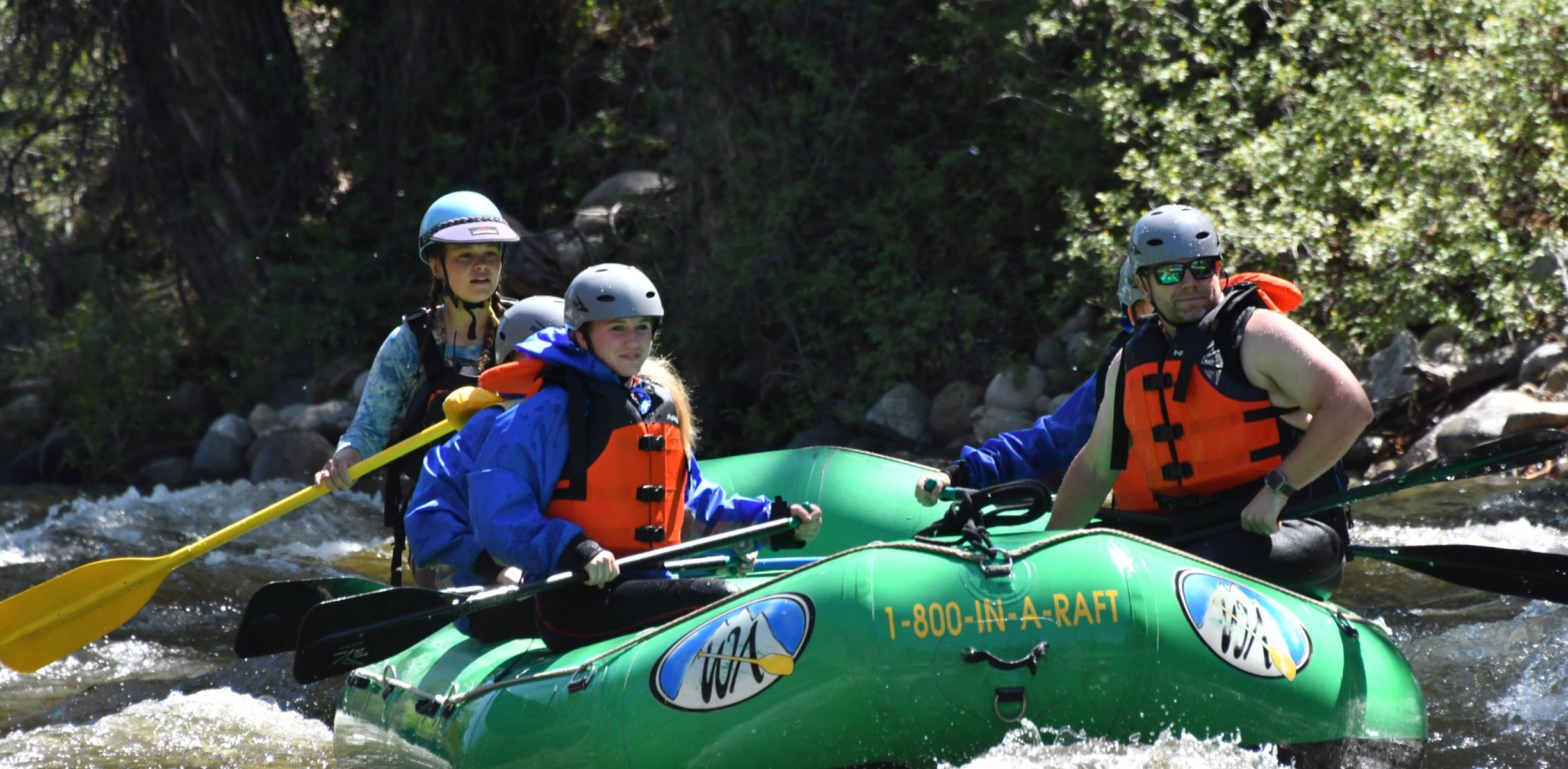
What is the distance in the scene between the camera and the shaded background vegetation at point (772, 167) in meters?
7.55

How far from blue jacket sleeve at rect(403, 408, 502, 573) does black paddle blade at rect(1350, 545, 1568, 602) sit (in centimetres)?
216

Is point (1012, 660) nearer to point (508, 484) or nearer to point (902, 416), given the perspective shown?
point (508, 484)

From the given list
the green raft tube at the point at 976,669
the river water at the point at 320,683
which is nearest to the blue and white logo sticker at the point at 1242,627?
the green raft tube at the point at 976,669

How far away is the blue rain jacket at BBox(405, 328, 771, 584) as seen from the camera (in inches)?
139

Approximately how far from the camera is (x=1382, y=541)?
6066 mm

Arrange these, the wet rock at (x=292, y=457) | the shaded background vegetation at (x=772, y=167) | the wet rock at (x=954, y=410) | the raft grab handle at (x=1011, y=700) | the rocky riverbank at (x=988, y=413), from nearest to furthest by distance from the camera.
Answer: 1. the raft grab handle at (x=1011, y=700)
2. the rocky riverbank at (x=988, y=413)
3. the shaded background vegetation at (x=772, y=167)
4. the wet rock at (x=954, y=410)
5. the wet rock at (x=292, y=457)

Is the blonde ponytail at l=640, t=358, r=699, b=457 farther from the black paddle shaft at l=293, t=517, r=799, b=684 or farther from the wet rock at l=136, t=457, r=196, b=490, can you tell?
the wet rock at l=136, t=457, r=196, b=490

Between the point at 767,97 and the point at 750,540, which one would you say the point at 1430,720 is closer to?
the point at 750,540

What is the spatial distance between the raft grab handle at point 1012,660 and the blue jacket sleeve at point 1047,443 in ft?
4.48

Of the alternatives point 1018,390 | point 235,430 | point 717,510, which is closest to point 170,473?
point 235,430

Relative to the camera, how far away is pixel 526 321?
4410 mm

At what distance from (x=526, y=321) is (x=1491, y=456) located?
2.50 m

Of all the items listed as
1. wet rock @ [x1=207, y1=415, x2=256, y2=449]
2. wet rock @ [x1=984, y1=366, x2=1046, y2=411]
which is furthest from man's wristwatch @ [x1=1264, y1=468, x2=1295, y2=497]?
wet rock @ [x1=207, y1=415, x2=256, y2=449]

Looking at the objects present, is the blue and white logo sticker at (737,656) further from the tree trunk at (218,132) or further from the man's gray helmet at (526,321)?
the tree trunk at (218,132)
